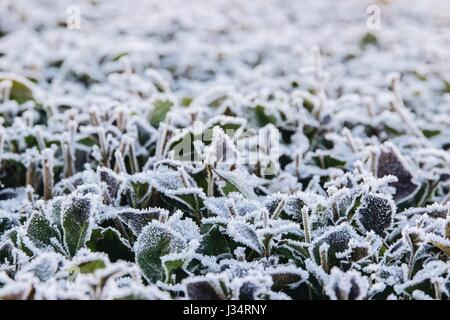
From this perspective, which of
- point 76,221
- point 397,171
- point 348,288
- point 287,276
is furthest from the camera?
point 397,171

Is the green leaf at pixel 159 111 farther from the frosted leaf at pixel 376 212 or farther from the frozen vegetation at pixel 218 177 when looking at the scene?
the frosted leaf at pixel 376 212

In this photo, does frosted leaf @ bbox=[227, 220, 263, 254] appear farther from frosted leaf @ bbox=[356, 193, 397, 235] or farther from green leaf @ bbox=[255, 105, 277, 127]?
green leaf @ bbox=[255, 105, 277, 127]

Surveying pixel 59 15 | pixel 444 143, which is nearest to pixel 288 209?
pixel 444 143

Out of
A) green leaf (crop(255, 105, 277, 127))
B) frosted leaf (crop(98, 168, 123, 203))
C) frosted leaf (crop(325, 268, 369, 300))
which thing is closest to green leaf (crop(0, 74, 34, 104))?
green leaf (crop(255, 105, 277, 127))

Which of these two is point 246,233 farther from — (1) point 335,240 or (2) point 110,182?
(2) point 110,182

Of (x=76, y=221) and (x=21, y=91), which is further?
(x=21, y=91)

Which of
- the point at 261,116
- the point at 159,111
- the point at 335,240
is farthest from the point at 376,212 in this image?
the point at 159,111
